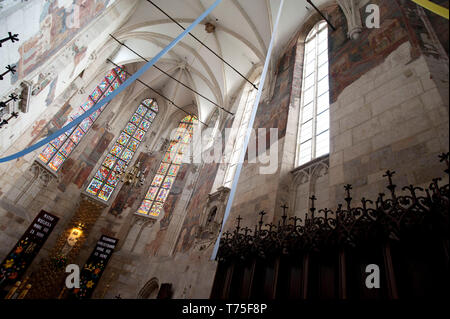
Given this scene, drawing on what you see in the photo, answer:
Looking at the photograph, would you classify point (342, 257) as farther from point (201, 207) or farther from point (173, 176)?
point (173, 176)

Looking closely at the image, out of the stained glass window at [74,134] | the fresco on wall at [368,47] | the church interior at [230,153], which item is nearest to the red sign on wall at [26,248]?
the church interior at [230,153]

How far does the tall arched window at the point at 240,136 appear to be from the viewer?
8.83 m

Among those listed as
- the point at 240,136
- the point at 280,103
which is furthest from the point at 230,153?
the point at 280,103

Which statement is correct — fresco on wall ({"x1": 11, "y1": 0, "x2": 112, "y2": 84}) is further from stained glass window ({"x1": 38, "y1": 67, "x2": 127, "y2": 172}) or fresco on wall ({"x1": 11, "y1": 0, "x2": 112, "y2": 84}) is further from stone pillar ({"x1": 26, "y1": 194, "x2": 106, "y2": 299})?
stone pillar ({"x1": 26, "y1": 194, "x2": 106, "y2": 299})

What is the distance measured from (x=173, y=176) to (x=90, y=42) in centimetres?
742

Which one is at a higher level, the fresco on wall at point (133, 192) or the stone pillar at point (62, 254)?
the fresco on wall at point (133, 192)

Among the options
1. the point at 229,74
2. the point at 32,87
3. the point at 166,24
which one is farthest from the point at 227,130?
the point at 32,87

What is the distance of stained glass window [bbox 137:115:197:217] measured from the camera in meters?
12.8

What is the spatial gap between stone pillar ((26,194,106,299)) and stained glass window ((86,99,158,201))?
844 millimetres

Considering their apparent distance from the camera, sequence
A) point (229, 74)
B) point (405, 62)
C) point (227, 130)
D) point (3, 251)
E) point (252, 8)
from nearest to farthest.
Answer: point (405, 62) → point (3, 251) → point (252, 8) → point (227, 130) → point (229, 74)

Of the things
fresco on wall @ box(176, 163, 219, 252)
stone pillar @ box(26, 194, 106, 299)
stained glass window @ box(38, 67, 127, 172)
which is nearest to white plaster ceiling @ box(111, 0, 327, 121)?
stained glass window @ box(38, 67, 127, 172)

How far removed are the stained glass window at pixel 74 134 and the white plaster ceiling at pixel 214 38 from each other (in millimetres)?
1564

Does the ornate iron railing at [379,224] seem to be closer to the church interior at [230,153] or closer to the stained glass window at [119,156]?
the church interior at [230,153]
